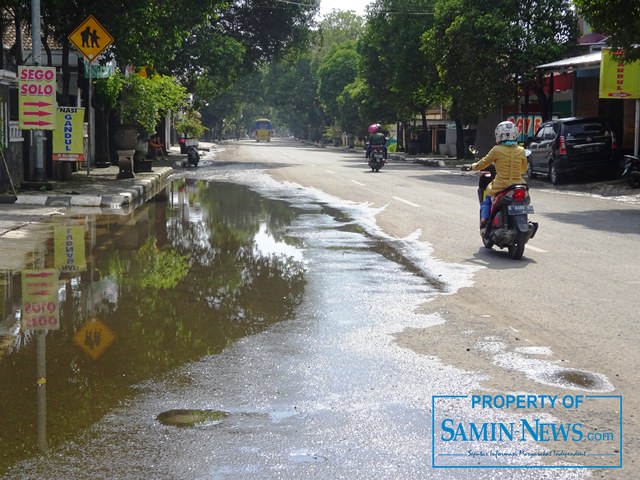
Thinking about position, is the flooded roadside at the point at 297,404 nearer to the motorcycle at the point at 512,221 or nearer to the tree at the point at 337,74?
the motorcycle at the point at 512,221

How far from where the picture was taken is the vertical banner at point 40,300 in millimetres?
7266

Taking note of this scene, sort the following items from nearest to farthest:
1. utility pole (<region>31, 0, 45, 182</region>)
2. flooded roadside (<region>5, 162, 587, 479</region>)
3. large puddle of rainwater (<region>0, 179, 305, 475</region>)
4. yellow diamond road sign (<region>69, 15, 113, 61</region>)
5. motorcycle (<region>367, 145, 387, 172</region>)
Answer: flooded roadside (<region>5, 162, 587, 479</region>) → large puddle of rainwater (<region>0, 179, 305, 475</region>) → utility pole (<region>31, 0, 45, 182</region>) → yellow diamond road sign (<region>69, 15, 113, 61</region>) → motorcycle (<region>367, 145, 387, 172</region>)

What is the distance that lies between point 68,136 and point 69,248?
378 inches

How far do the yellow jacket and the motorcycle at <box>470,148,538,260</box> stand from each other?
14cm

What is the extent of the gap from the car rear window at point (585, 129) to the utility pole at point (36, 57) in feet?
49.3

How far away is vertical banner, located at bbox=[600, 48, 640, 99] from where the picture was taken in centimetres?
2545

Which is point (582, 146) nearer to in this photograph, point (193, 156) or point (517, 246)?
point (517, 246)

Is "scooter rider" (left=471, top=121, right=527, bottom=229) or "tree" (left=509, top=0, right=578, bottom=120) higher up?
"tree" (left=509, top=0, right=578, bottom=120)

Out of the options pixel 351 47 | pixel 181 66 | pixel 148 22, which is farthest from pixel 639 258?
pixel 351 47

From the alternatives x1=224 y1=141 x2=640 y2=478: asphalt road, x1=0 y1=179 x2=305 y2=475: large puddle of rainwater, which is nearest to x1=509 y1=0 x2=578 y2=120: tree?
x1=224 y1=141 x2=640 y2=478: asphalt road

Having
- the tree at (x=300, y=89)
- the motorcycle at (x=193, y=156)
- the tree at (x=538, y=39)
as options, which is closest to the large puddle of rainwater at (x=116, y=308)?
the tree at (x=538, y=39)

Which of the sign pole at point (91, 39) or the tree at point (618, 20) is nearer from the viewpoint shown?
the tree at point (618, 20)

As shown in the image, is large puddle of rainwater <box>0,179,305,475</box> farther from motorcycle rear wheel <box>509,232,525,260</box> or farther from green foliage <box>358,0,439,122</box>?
green foliage <box>358,0,439,122</box>

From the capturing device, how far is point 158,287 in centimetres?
898
